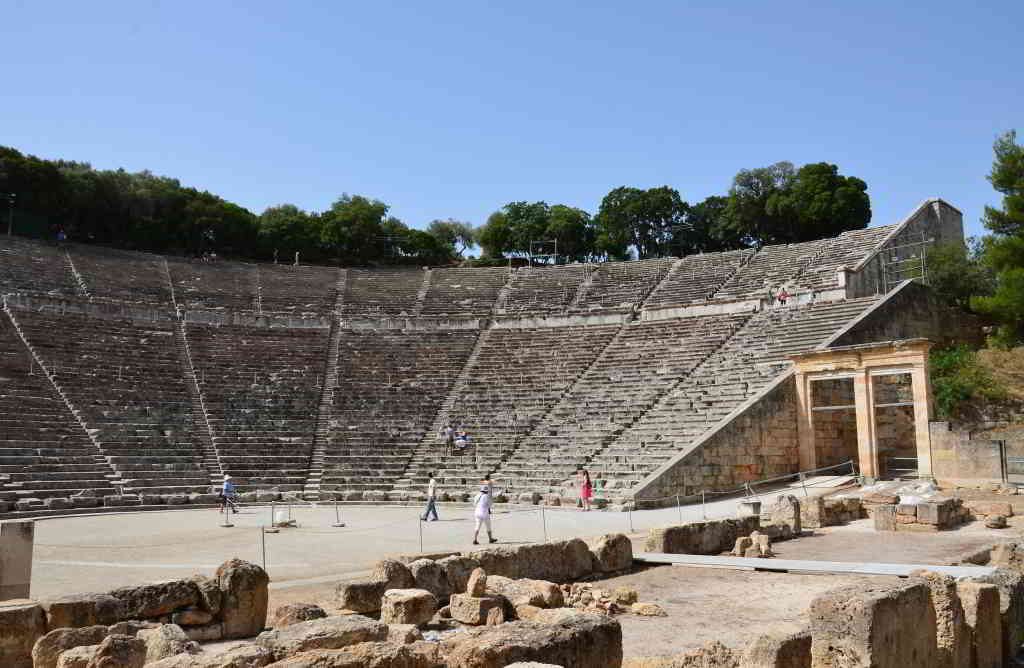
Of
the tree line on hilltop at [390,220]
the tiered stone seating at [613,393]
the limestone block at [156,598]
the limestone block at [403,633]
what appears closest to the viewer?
the limestone block at [403,633]

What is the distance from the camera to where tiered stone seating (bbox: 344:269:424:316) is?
34719 millimetres

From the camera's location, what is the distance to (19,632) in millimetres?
6312

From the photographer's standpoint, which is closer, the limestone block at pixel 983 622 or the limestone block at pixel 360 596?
the limestone block at pixel 983 622

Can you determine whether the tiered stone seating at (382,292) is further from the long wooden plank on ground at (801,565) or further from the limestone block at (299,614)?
the limestone block at (299,614)

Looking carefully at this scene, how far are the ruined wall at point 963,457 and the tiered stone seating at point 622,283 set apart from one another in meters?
14.6

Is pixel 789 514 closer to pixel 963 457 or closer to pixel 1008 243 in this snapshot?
pixel 963 457

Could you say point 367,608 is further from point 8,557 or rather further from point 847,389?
point 847,389

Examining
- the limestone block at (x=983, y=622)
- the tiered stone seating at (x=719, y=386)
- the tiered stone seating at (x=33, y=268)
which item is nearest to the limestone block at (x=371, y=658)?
the limestone block at (x=983, y=622)

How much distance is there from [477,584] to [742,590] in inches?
124

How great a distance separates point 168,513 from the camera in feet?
64.3

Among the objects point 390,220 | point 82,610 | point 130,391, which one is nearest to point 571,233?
point 390,220

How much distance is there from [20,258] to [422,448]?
60.6ft

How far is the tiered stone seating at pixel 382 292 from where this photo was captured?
114ft

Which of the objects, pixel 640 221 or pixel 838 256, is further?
pixel 640 221
